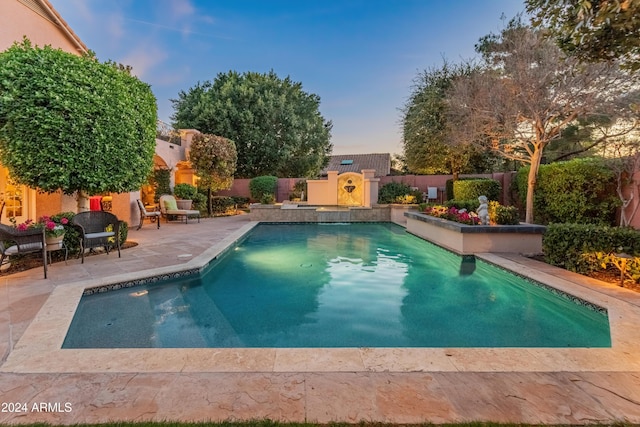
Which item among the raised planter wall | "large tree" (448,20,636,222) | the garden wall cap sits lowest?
the raised planter wall

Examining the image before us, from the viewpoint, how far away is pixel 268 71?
79.5 ft

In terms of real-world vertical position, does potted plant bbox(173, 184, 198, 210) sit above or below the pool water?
above

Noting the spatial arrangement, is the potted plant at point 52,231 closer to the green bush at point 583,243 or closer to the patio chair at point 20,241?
the patio chair at point 20,241

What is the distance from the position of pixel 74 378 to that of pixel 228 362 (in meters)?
1.10

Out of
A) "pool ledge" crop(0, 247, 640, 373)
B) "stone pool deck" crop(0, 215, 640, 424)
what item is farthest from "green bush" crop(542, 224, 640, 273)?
"pool ledge" crop(0, 247, 640, 373)

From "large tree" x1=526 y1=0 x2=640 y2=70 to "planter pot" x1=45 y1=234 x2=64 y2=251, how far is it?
7.92 meters

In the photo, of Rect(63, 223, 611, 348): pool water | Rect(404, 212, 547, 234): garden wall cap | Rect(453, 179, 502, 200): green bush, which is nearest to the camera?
Rect(63, 223, 611, 348): pool water

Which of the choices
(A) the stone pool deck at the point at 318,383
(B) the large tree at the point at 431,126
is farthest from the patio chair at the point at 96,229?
(B) the large tree at the point at 431,126

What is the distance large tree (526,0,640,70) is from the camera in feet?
8.97

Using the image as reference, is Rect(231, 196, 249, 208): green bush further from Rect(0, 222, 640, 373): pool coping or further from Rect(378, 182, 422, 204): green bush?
Rect(0, 222, 640, 373): pool coping

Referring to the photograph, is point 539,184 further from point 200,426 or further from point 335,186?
point 200,426

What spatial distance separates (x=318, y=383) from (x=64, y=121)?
257 inches

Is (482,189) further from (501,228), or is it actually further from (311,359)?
(311,359)

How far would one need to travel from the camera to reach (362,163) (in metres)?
32.2
